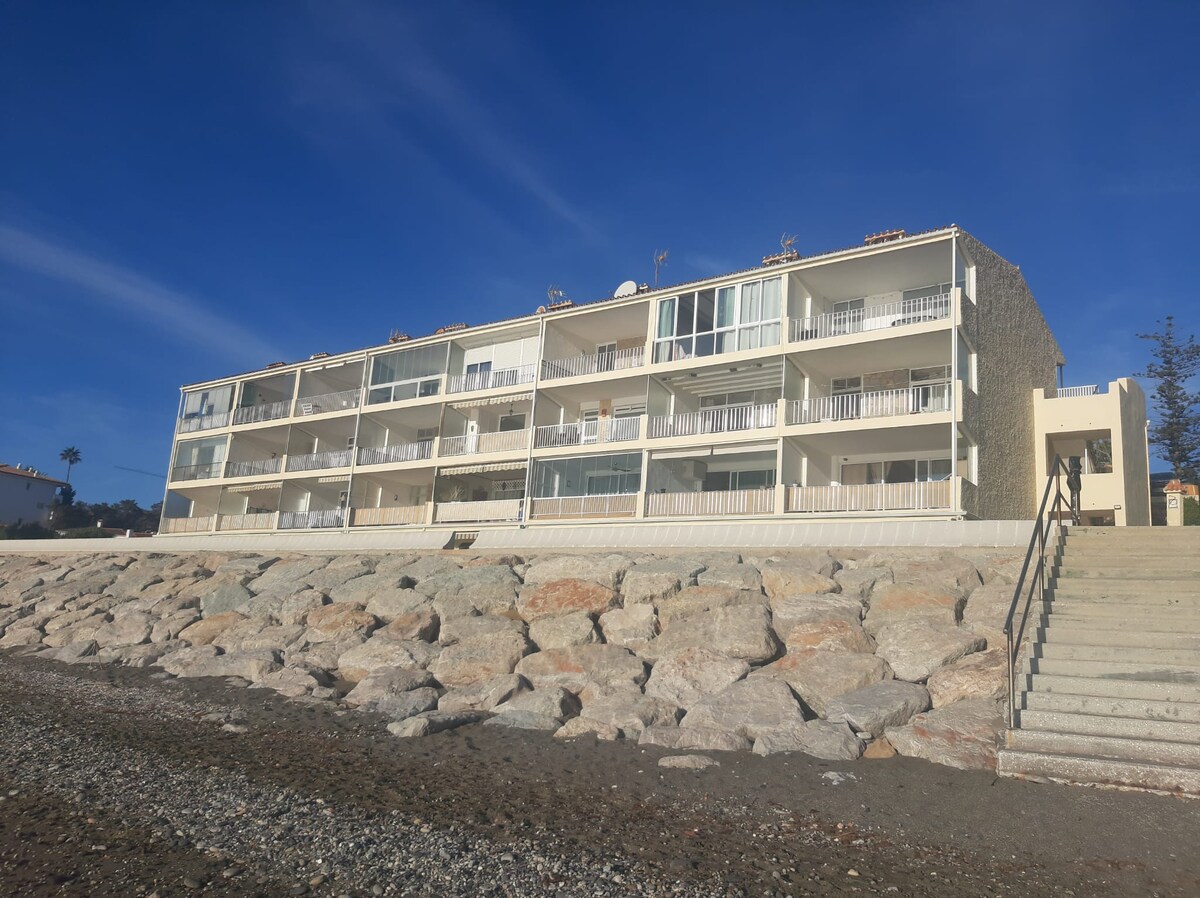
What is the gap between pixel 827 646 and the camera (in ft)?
42.6

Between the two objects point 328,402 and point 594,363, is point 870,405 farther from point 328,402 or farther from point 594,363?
point 328,402

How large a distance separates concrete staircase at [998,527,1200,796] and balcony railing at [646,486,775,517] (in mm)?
11492

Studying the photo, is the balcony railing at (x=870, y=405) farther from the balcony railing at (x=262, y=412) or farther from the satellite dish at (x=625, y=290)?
the balcony railing at (x=262, y=412)

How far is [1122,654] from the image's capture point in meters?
10.1

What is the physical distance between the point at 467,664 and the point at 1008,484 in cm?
1786

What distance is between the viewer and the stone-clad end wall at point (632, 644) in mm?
10891

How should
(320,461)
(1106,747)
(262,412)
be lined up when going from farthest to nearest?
(262,412) → (320,461) → (1106,747)

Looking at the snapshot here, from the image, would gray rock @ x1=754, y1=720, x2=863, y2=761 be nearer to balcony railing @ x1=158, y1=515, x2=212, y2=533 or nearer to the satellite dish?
the satellite dish

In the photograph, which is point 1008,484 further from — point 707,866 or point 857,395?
point 707,866

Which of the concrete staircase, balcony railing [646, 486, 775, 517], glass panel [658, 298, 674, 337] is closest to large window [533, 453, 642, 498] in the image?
balcony railing [646, 486, 775, 517]

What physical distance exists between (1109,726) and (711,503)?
16.9 m

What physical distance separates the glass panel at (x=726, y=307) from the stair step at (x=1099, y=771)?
2019cm

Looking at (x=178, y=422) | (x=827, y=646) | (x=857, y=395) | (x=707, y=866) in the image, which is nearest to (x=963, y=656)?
(x=827, y=646)

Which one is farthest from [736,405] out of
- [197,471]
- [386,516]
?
[197,471]
